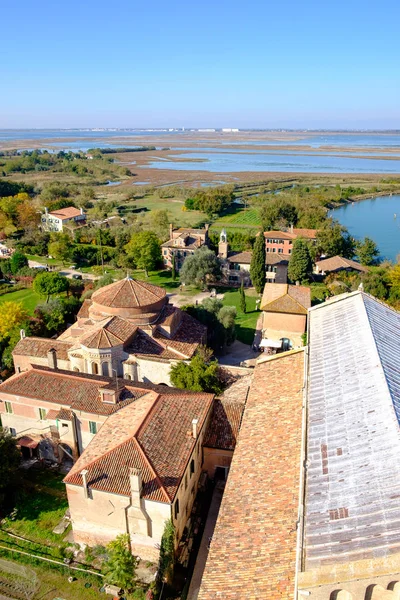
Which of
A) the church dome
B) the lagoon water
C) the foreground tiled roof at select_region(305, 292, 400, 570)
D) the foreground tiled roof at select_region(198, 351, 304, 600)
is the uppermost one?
the foreground tiled roof at select_region(305, 292, 400, 570)

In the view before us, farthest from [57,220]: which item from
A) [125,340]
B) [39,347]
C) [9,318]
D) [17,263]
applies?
[125,340]

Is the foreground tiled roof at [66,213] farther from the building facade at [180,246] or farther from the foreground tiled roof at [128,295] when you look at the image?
the foreground tiled roof at [128,295]

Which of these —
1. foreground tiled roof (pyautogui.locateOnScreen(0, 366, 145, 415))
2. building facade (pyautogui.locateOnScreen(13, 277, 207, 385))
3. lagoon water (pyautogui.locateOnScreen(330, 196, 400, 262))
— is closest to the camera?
foreground tiled roof (pyautogui.locateOnScreen(0, 366, 145, 415))

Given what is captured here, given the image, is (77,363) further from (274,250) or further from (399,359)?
(274,250)

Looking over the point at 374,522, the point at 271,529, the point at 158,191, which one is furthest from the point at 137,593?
the point at 158,191

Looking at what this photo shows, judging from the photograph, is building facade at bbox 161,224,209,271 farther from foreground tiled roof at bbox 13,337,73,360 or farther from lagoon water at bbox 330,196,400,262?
lagoon water at bbox 330,196,400,262

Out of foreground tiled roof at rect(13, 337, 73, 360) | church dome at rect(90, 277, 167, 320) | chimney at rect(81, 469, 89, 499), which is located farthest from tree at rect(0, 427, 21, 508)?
church dome at rect(90, 277, 167, 320)
